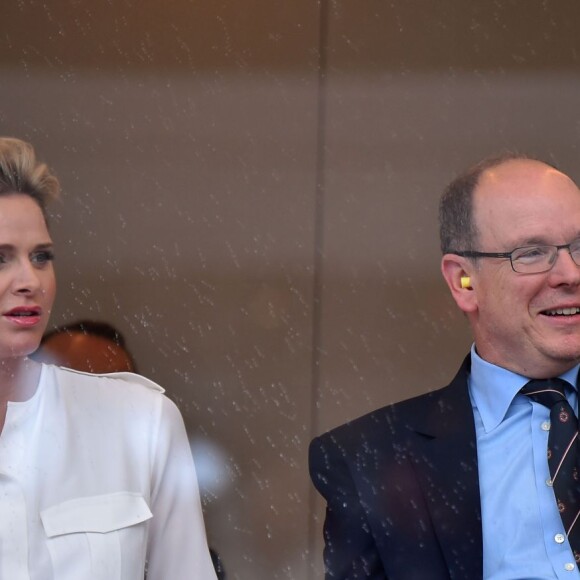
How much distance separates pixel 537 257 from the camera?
2.00 meters

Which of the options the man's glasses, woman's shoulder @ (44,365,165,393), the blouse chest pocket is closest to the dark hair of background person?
woman's shoulder @ (44,365,165,393)

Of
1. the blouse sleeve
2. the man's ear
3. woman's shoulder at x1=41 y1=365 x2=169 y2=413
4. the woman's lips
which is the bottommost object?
the blouse sleeve

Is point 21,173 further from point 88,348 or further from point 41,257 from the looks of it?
point 88,348

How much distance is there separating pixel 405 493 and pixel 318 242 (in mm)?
947

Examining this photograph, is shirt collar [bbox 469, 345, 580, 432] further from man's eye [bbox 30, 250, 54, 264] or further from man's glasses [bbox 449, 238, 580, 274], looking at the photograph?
Result: man's eye [bbox 30, 250, 54, 264]

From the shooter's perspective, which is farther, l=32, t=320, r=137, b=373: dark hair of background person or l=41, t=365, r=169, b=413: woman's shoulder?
l=32, t=320, r=137, b=373: dark hair of background person

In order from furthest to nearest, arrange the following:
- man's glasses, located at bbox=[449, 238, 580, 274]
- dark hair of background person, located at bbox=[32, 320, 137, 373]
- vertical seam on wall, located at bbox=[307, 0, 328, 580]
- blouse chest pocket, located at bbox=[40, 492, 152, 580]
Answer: vertical seam on wall, located at bbox=[307, 0, 328, 580], dark hair of background person, located at bbox=[32, 320, 137, 373], man's glasses, located at bbox=[449, 238, 580, 274], blouse chest pocket, located at bbox=[40, 492, 152, 580]

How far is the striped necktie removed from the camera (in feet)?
6.25

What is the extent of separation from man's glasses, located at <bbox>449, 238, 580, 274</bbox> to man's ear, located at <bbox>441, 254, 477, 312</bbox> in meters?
0.09

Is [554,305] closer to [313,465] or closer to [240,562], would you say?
[313,465]

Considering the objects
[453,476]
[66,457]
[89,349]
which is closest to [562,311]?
[453,476]

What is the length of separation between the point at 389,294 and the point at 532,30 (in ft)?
2.29

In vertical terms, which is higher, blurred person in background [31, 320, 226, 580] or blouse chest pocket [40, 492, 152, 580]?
blurred person in background [31, 320, 226, 580]

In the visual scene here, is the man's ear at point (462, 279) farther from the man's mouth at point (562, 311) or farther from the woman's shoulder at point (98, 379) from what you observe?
the woman's shoulder at point (98, 379)
